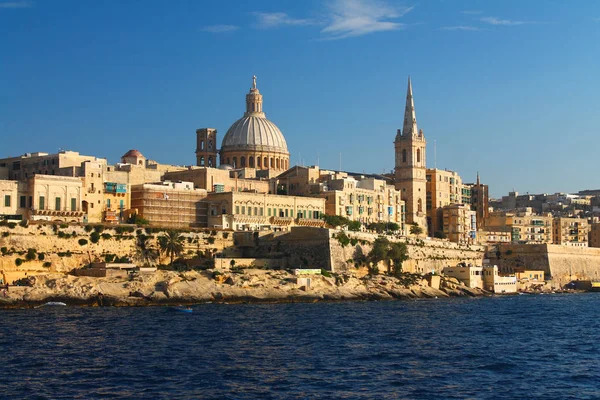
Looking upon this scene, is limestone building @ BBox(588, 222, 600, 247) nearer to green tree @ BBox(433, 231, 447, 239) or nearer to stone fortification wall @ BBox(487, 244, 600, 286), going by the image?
stone fortification wall @ BBox(487, 244, 600, 286)

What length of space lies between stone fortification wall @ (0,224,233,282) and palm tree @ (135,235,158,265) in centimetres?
33

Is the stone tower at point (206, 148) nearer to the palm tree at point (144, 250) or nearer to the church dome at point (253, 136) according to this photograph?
the church dome at point (253, 136)

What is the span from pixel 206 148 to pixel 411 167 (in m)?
22.0

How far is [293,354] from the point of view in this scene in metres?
38.5

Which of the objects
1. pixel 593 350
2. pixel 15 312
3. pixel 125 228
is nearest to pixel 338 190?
pixel 125 228

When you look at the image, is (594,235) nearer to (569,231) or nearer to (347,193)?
(569,231)

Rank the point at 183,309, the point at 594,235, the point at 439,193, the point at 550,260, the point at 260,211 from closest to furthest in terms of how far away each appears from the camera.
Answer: the point at 183,309 → the point at 260,211 → the point at 550,260 → the point at 439,193 → the point at 594,235

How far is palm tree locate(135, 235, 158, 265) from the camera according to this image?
71938 mm

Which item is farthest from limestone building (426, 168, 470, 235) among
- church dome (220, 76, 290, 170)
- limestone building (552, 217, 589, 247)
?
church dome (220, 76, 290, 170)

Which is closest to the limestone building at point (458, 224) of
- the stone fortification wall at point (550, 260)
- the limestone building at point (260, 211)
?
the stone fortification wall at point (550, 260)

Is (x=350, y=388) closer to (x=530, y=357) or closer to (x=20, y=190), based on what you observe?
(x=530, y=357)

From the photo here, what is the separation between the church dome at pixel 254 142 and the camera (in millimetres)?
103375

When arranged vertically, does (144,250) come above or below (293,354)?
above

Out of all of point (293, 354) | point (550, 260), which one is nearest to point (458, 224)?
point (550, 260)
